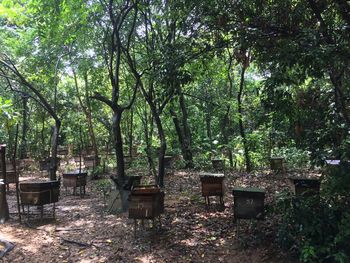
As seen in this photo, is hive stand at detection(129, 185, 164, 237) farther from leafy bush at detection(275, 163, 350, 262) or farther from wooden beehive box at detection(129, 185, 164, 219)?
leafy bush at detection(275, 163, 350, 262)

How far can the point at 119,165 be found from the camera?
863 cm

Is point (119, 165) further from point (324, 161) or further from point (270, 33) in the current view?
point (324, 161)

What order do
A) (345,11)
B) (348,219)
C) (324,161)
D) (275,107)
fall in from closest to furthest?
(348,219) → (324,161) → (345,11) → (275,107)

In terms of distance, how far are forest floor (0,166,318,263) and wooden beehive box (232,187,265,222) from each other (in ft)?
0.55

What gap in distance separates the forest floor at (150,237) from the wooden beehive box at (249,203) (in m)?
0.17

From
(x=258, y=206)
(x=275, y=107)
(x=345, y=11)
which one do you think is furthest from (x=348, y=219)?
(x=345, y=11)

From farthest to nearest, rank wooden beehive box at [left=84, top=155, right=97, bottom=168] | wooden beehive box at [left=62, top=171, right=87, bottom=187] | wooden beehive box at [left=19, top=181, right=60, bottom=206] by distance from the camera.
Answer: wooden beehive box at [left=84, top=155, right=97, bottom=168] < wooden beehive box at [left=62, top=171, right=87, bottom=187] < wooden beehive box at [left=19, top=181, right=60, bottom=206]

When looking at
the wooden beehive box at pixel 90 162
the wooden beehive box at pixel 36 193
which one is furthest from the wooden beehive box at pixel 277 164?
the wooden beehive box at pixel 36 193

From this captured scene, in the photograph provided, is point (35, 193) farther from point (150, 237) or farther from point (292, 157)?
point (292, 157)

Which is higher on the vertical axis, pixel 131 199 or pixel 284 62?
pixel 284 62

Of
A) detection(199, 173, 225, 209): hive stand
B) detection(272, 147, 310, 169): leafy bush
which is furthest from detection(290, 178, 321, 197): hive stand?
detection(272, 147, 310, 169): leafy bush

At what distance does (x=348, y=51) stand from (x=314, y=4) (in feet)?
3.56

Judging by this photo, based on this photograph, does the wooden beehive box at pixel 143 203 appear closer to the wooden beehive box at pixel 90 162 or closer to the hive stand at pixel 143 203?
the hive stand at pixel 143 203

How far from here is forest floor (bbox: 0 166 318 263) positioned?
5.58 m
